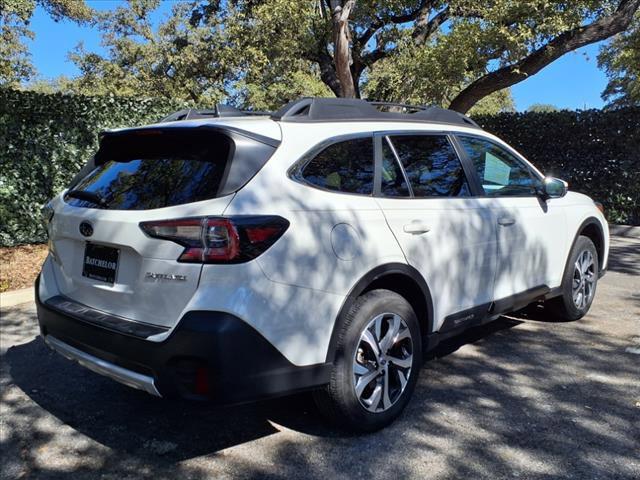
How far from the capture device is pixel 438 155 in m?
3.79

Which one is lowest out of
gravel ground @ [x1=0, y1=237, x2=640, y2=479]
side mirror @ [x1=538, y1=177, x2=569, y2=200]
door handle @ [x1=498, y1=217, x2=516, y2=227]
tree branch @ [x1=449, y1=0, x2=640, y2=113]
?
gravel ground @ [x1=0, y1=237, x2=640, y2=479]

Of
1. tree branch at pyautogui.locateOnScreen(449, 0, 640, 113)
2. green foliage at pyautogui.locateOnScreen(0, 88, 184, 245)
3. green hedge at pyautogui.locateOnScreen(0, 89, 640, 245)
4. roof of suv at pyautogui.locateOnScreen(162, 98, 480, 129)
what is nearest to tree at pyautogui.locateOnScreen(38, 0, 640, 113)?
tree branch at pyautogui.locateOnScreen(449, 0, 640, 113)

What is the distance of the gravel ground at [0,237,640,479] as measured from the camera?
2.84 meters

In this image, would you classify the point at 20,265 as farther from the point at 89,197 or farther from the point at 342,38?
the point at 342,38

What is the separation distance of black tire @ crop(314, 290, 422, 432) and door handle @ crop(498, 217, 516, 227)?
1.13 m

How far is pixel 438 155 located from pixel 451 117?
1.53 ft

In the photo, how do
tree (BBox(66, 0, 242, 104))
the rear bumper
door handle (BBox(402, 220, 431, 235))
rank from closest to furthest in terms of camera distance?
1. the rear bumper
2. door handle (BBox(402, 220, 431, 235))
3. tree (BBox(66, 0, 242, 104))

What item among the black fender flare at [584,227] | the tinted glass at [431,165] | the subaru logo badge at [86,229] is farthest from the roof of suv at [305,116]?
the black fender flare at [584,227]

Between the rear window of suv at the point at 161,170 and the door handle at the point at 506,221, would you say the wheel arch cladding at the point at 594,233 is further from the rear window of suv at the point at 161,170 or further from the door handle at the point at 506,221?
the rear window of suv at the point at 161,170

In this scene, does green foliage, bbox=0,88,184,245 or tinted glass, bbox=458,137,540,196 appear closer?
tinted glass, bbox=458,137,540,196

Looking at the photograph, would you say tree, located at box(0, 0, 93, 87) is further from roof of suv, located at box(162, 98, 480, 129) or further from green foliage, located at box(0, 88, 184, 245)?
roof of suv, located at box(162, 98, 480, 129)

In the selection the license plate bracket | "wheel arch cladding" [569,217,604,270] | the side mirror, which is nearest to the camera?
the license plate bracket

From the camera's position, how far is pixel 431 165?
12.1ft

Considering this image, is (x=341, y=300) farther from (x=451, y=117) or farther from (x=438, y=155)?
(x=451, y=117)
